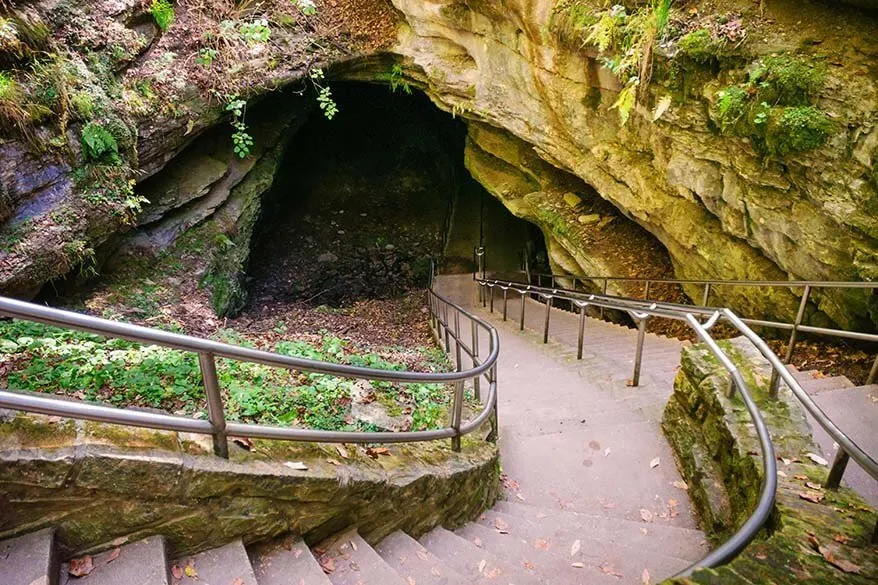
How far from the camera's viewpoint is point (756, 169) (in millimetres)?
5422

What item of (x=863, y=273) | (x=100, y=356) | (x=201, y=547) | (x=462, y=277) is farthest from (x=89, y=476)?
(x=462, y=277)

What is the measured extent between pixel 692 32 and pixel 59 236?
25.8 ft

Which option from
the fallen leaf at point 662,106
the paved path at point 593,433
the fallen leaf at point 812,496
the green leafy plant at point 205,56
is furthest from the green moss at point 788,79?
the green leafy plant at point 205,56

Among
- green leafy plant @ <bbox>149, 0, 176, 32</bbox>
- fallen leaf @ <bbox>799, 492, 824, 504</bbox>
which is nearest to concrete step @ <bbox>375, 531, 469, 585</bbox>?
fallen leaf @ <bbox>799, 492, 824, 504</bbox>

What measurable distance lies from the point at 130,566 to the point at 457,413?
6.43 ft

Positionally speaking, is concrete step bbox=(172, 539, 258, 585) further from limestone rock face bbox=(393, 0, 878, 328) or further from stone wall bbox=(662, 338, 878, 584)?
limestone rock face bbox=(393, 0, 878, 328)

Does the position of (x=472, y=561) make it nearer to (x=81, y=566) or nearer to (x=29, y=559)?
(x=81, y=566)

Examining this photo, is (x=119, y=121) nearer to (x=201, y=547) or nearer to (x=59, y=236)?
(x=59, y=236)

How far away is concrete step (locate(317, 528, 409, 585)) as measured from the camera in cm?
216

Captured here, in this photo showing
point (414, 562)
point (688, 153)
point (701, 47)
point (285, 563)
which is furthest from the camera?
point (688, 153)

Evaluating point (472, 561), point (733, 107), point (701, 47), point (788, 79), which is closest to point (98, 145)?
point (472, 561)

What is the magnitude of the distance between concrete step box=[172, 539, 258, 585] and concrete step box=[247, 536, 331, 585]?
106 millimetres

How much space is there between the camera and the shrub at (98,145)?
585 cm

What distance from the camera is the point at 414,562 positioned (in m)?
2.46
